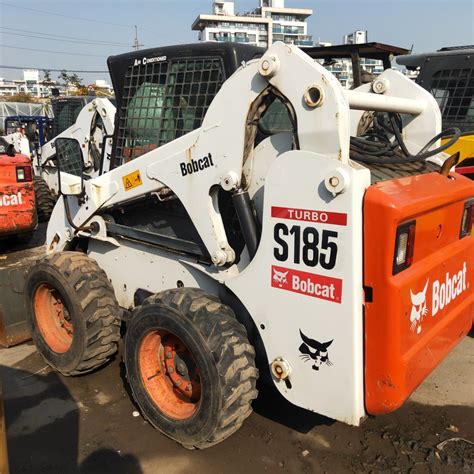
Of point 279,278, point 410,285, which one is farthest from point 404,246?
point 279,278

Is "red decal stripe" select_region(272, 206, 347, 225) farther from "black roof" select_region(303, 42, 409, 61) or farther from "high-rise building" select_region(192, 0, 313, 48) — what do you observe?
"high-rise building" select_region(192, 0, 313, 48)

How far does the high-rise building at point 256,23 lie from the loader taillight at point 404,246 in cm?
8126

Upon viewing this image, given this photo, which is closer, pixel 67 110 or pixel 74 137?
pixel 74 137

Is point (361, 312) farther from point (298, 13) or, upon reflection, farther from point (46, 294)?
point (298, 13)

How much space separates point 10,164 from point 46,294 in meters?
3.64

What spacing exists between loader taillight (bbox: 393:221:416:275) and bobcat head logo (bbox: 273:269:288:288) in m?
0.51

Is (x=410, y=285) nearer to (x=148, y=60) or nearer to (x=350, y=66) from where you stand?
(x=148, y=60)

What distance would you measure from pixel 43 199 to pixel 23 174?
2.33 m

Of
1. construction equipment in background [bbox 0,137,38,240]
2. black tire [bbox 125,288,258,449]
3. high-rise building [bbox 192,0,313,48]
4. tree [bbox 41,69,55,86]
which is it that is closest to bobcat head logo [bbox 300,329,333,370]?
black tire [bbox 125,288,258,449]

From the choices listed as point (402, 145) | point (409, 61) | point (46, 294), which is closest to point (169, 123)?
point (402, 145)

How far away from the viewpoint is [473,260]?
2951 mm

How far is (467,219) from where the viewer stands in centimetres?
291

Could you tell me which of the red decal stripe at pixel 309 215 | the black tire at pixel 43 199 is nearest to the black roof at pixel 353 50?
the red decal stripe at pixel 309 215

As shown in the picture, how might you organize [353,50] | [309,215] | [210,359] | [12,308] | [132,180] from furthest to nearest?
[12,308]
[353,50]
[132,180]
[210,359]
[309,215]
